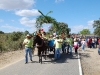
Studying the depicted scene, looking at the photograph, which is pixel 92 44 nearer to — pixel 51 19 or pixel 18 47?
pixel 18 47

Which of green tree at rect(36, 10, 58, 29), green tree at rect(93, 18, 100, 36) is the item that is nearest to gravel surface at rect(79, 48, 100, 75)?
green tree at rect(36, 10, 58, 29)

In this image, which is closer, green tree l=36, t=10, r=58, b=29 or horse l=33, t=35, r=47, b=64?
horse l=33, t=35, r=47, b=64

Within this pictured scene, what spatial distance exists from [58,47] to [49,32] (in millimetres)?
6307

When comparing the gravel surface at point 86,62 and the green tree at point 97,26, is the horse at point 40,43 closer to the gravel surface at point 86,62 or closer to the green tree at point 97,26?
the gravel surface at point 86,62

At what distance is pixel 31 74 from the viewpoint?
9.99 meters

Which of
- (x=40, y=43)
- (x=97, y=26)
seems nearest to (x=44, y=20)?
(x=40, y=43)

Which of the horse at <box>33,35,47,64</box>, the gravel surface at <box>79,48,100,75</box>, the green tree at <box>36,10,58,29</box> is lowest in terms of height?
the gravel surface at <box>79,48,100,75</box>

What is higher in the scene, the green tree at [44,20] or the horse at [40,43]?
the green tree at [44,20]

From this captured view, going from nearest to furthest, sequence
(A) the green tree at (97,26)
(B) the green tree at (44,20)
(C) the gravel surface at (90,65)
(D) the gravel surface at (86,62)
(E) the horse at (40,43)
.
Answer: (C) the gravel surface at (90,65)
(D) the gravel surface at (86,62)
(E) the horse at (40,43)
(B) the green tree at (44,20)
(A) the green tree at (97,26)

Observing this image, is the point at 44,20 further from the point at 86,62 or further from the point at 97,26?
the point at 97,26

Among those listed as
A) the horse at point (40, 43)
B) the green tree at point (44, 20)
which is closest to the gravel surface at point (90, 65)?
the horse at point (40, 43)

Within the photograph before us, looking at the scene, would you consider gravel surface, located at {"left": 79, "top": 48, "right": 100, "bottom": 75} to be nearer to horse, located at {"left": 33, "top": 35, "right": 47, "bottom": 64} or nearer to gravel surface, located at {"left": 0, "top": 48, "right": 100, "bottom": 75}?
gravel surface, located at {"left": 0, "top": 48, "right": 100, "bottom": 75}

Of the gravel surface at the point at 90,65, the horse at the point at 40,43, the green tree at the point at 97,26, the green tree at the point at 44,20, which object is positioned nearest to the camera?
the gravel surface at the point at 90,65

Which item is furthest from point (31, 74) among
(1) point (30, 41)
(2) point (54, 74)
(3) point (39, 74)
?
(1) point (30, 41)
